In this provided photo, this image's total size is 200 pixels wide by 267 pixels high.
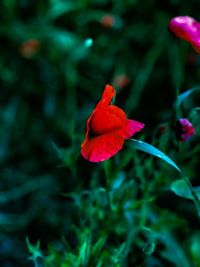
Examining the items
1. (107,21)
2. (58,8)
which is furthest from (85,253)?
(58,8)

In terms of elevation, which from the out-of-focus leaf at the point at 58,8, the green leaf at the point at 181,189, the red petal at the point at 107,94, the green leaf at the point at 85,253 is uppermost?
the red petal at the point at 107,94

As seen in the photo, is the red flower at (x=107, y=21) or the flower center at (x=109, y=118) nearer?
the flower center at (x=109, y=118)

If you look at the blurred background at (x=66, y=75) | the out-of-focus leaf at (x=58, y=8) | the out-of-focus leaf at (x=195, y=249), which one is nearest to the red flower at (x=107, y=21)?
the blurred background at (x=66, y=75)

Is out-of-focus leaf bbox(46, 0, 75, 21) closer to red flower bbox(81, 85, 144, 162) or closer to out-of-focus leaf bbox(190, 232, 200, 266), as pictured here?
out-of-focus leaf bbox(190, 232, 200, 266)

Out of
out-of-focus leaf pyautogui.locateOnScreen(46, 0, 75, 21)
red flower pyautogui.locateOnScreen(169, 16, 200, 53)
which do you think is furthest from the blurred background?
red flower pyautogui.locateOnScreen(169, 16, 200, 53)

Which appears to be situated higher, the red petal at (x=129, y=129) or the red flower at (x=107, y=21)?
the red petal at (x=129, y=129)

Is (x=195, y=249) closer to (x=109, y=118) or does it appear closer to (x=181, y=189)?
(x=181, y=189)

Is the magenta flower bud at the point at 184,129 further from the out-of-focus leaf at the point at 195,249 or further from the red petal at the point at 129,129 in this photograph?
the out-of-focus leaf at the point at 195,249

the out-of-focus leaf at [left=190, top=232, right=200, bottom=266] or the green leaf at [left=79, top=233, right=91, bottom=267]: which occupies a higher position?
the green leaf at [left=79, top=233, right=91, bottom=267]
